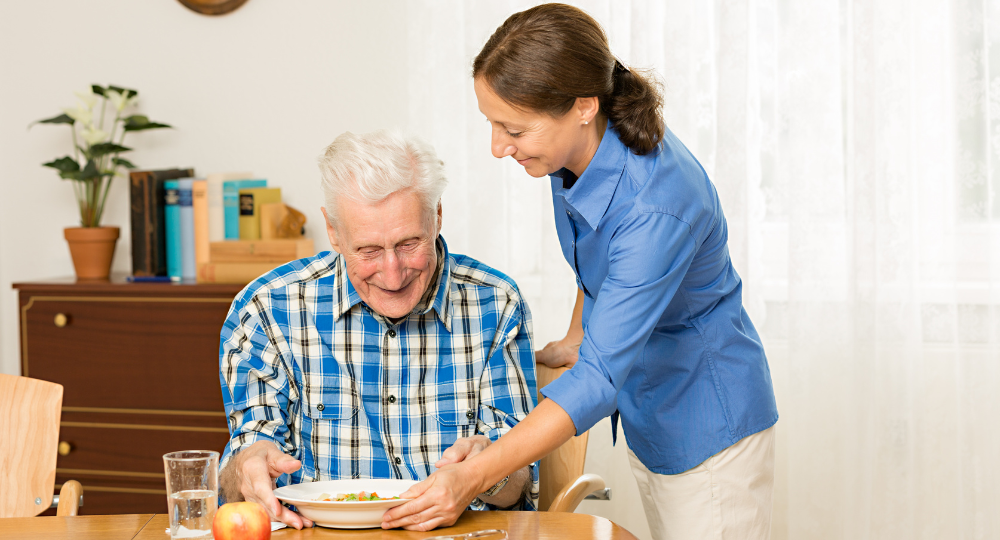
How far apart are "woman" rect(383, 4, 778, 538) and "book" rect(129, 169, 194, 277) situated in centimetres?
162

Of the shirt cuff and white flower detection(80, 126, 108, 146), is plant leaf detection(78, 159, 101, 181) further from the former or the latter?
the shirt cuff

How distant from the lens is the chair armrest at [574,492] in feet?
4.91

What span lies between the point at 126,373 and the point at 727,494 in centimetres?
189

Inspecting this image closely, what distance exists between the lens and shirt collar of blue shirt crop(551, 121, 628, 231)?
1.34 meters

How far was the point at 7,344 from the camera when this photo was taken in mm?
3043

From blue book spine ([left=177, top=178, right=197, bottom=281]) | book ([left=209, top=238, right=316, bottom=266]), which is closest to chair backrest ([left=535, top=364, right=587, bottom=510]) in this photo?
book ([left=209, top=238, right=316, bottom=266])

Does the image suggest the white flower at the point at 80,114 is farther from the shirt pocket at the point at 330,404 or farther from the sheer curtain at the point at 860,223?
the shirt pocket at the point at 330,404

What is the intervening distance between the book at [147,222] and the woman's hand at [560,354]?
153cm

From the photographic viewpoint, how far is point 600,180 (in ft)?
4.42

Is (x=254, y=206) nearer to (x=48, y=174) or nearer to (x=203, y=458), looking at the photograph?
(x=48, y=174)

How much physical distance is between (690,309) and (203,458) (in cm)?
84

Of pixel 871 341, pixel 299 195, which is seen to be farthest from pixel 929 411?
pixel 299 195

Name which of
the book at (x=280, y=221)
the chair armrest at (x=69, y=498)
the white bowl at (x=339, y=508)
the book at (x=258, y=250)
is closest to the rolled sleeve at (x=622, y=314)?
the white bowl at (x=339, y=508)

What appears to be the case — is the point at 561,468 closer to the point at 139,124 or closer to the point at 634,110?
the point at 634,110
